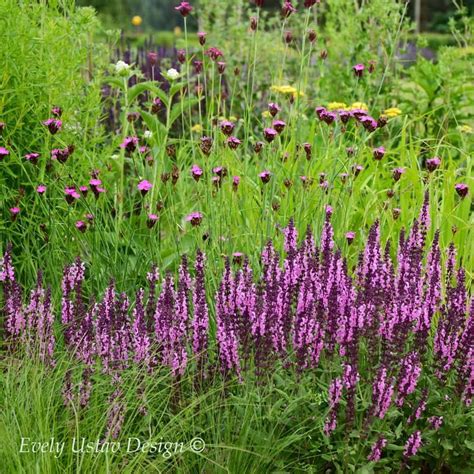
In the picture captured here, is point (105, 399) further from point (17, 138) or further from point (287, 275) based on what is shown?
point (17, 138)

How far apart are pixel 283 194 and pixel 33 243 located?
1308 millimetres

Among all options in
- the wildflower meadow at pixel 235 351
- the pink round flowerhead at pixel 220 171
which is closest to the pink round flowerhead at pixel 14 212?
the wildflower meadow at pixel 235 351

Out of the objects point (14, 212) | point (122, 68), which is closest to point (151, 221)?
point (14, 212)

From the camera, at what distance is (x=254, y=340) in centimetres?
343

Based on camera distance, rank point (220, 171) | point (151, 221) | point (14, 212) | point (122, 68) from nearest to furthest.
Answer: point (151, 221)
point (220, 171)
point (14, 212)
point (122, 68)

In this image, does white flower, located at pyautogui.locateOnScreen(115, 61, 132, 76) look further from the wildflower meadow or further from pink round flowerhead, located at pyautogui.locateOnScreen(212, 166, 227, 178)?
pink round flowerhead, located at pyautogui.locateOnScreen(212, 166, 227, 178)

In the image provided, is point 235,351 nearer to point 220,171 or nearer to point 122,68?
point 220,171

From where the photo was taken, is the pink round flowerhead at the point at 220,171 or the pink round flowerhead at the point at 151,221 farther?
the pink round flowerhead at the point at 220,171

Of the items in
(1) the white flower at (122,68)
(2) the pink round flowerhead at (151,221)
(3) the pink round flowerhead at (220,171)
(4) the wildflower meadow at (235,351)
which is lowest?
(4) the wildflower meadow at (235,351)

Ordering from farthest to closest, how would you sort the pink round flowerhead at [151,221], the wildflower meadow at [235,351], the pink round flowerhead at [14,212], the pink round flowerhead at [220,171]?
the pink round flowerhead at [14,212] < the pink round flowerhead at [220,171] < the pink round flowerhead at [151,221] < the wildflower meadow at [235,351]

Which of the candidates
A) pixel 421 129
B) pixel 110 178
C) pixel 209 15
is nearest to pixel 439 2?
pixel 209 15

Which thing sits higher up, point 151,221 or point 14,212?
point 151,221

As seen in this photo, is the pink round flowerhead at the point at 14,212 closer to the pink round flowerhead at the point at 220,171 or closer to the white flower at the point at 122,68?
the white flower at the point at 122,68

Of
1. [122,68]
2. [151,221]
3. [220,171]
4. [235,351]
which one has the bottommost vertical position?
[235,351]
